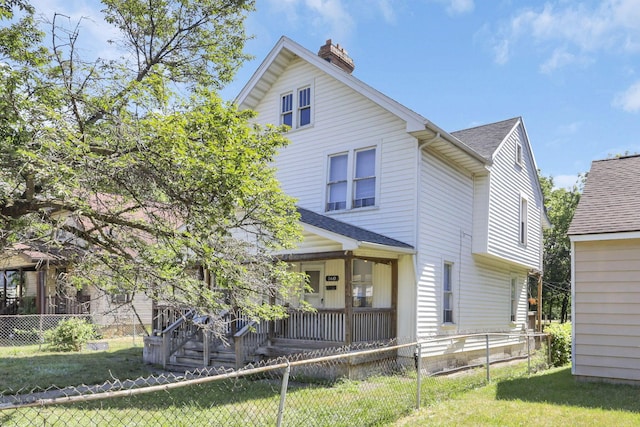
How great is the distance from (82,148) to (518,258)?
50.3 feet

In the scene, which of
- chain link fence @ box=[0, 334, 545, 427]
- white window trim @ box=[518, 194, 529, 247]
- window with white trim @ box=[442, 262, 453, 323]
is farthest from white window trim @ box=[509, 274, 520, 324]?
chain link fence @ box=[0, 334, 545, 427]

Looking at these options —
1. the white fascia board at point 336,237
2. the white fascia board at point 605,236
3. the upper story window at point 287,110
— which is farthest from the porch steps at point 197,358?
the white fascia board at point 605,236

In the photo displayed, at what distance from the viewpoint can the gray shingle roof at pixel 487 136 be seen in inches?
607

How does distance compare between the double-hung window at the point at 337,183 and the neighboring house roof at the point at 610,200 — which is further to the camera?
the double-hung window at the point at 337,183

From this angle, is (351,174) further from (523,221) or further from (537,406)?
(523,221)

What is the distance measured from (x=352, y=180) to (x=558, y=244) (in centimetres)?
2905

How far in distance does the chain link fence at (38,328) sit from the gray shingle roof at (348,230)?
7.85 m

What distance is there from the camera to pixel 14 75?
596 centimetres

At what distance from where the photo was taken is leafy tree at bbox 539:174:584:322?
118 feet

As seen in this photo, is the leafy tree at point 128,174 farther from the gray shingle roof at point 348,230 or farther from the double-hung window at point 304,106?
the double-hung window at point 304,106

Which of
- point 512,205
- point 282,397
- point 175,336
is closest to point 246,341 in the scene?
point 175,336

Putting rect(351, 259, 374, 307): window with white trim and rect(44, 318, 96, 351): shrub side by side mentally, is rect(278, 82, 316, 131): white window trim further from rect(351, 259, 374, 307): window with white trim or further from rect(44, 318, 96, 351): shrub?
rect(44, 318, 96, 351): shrub

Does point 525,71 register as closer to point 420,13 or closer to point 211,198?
point 420,13

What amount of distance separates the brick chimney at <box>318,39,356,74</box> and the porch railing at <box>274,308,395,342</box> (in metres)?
8.08
